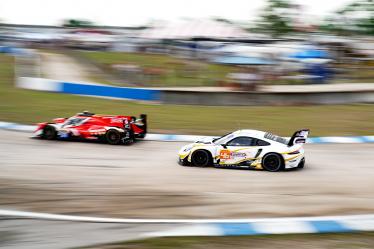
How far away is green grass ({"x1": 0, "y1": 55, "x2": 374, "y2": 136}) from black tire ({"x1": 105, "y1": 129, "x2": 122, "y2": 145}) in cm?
312

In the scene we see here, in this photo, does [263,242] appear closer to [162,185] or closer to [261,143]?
[162,185]

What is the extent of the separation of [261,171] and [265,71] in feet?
50.0

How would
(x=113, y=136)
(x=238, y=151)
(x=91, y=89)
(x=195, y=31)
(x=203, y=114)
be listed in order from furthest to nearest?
(x=195, y=31)
(x=91, y=89)
(x=203, y=114)
(x=113, y=136)
(x=238, y=151)

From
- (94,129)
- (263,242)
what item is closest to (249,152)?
(94,129)

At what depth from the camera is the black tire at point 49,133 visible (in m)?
16.3

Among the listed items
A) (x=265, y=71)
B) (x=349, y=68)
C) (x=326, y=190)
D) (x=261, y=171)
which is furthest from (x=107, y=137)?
(x=349, y=68)

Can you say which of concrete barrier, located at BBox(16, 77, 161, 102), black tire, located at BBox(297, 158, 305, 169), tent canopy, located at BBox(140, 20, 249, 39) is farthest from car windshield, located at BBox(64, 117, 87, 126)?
tent canopy, located at BBox(140, 20, 249, 39)

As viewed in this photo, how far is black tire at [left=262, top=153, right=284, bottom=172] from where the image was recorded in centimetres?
1265

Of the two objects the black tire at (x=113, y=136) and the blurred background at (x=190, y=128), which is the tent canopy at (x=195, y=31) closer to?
the blurred background at (x=190, y=128)

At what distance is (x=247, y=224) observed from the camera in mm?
8109

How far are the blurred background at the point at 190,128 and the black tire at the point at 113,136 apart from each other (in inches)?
27.1

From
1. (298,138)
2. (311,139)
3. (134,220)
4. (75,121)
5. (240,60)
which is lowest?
(311,139)

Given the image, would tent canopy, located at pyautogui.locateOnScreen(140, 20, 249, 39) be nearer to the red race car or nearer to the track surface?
the red race car

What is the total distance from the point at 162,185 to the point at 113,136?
5312 millimetres
